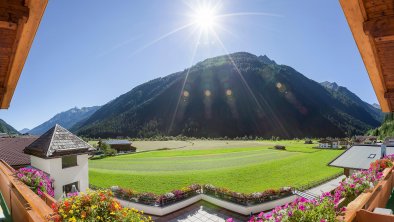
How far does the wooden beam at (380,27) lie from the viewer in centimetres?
282

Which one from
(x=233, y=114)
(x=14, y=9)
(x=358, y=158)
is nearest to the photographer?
(x=14, y=9)

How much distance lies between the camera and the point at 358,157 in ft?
66.9

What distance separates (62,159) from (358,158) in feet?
71.4

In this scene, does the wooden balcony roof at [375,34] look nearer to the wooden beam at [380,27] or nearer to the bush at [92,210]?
the wooden beam at [380,27]

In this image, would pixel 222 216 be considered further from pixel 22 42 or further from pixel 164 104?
pixel 164 104

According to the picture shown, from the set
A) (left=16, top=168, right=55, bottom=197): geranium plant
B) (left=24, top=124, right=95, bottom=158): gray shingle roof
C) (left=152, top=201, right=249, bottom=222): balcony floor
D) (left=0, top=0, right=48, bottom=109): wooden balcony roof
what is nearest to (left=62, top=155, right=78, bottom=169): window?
(left=24, top=124, right=95, bottom=158): gray shingle roof

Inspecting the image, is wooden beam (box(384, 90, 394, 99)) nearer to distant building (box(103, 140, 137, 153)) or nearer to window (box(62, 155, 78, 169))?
window (box(62, 155, 78, 169))

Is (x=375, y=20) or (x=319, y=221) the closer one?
(x=375, y=20)

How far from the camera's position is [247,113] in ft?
568

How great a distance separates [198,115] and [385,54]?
167m

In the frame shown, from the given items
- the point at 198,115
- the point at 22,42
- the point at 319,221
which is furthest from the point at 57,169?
the point at 198,115

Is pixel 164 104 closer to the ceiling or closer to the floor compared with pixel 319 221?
closer to the ceiling

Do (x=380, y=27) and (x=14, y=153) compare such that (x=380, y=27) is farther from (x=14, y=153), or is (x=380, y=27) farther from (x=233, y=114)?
(x=233, y=114)

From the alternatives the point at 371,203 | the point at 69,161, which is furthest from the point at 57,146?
the point at 371,203
